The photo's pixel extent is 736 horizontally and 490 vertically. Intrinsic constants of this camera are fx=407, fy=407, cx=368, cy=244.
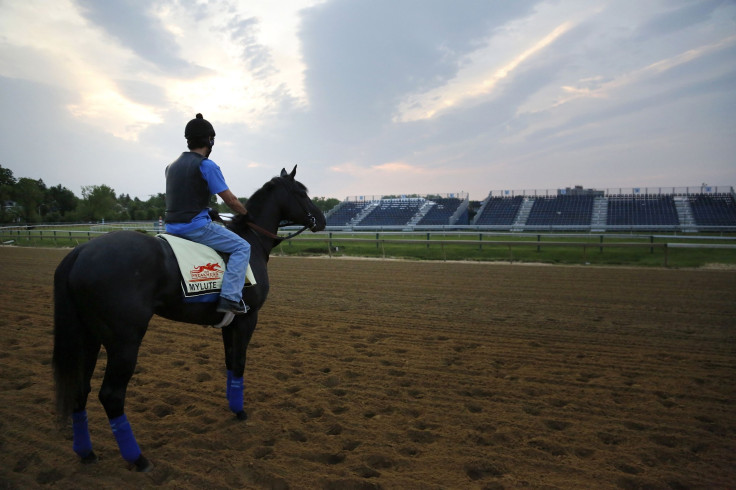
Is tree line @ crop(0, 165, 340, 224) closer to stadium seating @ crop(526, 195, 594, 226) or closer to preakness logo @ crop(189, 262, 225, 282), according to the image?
stadium seating @ crop(526, 195, 594, 226)

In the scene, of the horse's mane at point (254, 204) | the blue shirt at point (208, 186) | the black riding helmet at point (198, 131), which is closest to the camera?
the blue shirt at point (208, 186)

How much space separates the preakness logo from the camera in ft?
11.7

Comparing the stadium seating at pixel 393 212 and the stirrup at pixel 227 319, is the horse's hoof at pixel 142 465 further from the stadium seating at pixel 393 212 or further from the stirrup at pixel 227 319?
the stadium seating at pixel 393 212

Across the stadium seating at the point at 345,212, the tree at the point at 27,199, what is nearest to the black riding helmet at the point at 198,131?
the stadium seating at the point at 345,212

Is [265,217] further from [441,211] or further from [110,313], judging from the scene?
[441,211]

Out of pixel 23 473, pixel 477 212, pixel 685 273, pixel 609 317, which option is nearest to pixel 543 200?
pixel 477 212

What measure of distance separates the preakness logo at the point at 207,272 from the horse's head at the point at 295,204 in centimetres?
114

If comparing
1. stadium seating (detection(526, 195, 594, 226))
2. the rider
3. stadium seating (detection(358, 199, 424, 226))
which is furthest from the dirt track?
stadium seating (detection(358, 199, 424, 226))

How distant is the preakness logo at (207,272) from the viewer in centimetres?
357

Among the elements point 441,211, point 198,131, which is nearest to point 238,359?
point 198,131

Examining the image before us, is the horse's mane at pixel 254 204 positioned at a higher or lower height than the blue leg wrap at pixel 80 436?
higher

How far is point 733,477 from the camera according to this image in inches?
122

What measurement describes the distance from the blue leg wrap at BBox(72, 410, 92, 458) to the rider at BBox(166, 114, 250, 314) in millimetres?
1361

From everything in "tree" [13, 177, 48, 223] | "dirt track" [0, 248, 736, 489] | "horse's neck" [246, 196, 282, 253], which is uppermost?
"tree" [13, 177, 48, 223]
